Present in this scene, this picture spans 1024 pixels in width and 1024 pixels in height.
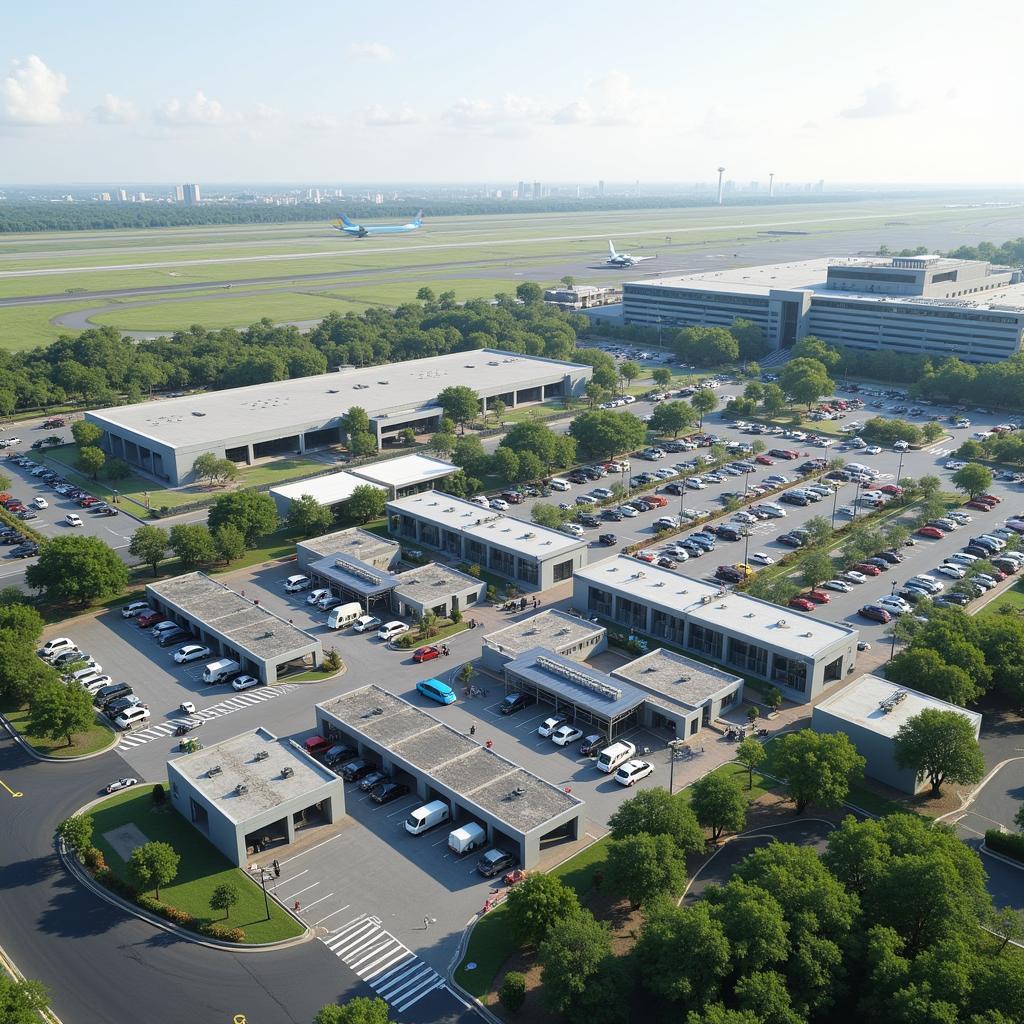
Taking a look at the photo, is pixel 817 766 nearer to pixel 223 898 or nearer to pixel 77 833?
pixel 223 898

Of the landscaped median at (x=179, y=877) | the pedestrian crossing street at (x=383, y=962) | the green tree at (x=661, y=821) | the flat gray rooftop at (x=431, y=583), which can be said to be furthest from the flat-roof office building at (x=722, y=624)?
the landscaped median at (x=179, y=877)

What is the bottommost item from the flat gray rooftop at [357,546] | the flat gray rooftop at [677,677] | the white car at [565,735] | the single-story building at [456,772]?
the white car at [565,735]

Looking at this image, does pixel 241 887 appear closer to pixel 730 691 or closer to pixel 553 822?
pixel 553 822

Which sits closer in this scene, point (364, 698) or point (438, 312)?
point (364, 698)

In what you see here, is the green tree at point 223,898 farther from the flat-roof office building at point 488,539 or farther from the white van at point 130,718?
the flat-roof office building at point 488,539

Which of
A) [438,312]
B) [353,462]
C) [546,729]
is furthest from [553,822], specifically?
[438,312]

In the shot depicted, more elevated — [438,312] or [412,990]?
[438,312]
